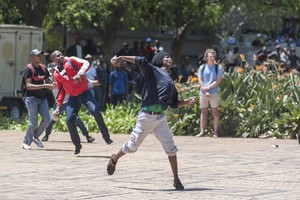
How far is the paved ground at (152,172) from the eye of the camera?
11.2 m

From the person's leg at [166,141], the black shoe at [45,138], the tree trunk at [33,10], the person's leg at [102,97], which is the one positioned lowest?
the person's leg at [102,97]

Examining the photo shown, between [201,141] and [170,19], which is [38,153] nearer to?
[201,141]

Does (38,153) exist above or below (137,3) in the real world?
below

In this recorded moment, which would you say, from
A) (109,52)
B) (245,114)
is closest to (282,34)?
(109,52)

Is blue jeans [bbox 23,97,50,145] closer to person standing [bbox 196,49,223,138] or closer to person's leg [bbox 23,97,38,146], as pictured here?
person's leg [bbox 23,97,38,146]

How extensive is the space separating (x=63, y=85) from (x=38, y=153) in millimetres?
1241

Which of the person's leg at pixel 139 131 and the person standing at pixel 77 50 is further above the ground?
the person's leg at pixel 139 131

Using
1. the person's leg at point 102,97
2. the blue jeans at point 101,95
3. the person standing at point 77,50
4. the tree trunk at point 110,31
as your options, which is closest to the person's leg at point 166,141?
the blue jeans at point 101,95

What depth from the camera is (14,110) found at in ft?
87.7

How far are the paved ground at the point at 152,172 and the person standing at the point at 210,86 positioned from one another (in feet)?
5.44

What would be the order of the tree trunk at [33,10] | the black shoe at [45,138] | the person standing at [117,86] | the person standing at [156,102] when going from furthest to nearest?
the tree trunk at [33,10] < the person standing at [117,86] < the black shoe at [45,138] < the person standing at [156,102]

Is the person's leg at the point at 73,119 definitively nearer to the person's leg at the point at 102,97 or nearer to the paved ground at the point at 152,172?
the paved ground at the point at 152,172

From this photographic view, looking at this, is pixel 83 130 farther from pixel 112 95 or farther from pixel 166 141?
pixel 112 95

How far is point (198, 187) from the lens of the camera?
1180cm
